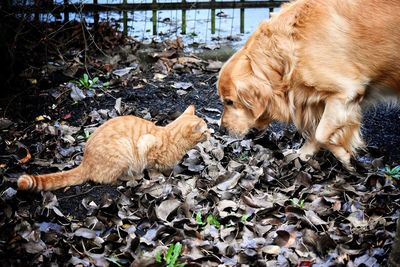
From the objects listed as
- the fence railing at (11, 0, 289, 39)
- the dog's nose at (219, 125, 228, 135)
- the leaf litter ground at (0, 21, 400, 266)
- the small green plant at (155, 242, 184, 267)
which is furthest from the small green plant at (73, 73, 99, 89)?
the small green plant at (155, 242, 184, 267)

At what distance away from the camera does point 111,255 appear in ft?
10.7

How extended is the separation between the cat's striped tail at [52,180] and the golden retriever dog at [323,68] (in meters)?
1.39

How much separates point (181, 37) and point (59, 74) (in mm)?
2006

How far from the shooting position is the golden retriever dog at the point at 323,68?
414 centimetres

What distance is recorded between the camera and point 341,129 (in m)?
4.33

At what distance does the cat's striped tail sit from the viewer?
3.83 metres

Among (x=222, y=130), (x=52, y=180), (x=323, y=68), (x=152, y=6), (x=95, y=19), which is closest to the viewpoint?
(x=52, y=180)

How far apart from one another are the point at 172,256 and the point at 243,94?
71.2 inches

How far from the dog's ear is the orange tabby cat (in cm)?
46

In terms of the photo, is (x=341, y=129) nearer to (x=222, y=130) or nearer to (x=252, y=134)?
(x=252, y=134)

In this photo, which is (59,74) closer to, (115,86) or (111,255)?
(115,86)

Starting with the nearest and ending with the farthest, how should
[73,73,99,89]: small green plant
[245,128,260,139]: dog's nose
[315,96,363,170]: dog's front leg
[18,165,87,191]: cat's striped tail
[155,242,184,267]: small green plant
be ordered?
[155,242,184,267]: small green plant → [18,165,87,191]: cat's striped tail → [315,96,363,170]: dog's front leg → [245,128,260,139]: dog's nose → [73,73,99,89]: small green plant

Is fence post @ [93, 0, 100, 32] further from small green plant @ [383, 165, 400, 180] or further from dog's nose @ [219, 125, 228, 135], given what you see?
small green plant @ [383, 165, 400, 180]

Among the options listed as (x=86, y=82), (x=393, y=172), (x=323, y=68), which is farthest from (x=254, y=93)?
(x=86, y=82)
